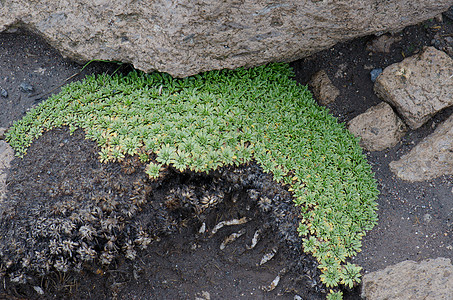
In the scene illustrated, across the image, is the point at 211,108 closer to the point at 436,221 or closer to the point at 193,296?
the point at 193,296

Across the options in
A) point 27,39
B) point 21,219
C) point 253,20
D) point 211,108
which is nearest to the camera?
point 21,219

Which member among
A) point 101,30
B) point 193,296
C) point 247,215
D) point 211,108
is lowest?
point 193,296

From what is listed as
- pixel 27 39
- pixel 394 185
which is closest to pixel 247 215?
pixel 394 185

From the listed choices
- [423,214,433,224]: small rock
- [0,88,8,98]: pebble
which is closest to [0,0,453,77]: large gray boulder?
[0,88,8,98]: pebble

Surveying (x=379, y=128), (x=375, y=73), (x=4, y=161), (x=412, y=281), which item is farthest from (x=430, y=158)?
(x=4, y=161)

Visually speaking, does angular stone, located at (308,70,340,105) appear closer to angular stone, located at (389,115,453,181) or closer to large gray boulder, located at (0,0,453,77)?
large gray boulder, located at (0,0,453,77)

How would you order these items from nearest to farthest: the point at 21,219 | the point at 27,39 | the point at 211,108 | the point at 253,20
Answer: the point at 21,219 → the point at 253,20 → the point at 211,108 → the point at 27,39

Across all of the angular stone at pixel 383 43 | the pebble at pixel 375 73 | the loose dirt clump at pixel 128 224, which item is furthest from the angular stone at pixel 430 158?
the loose dirt clump at pixel 128 224
